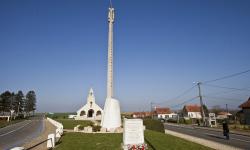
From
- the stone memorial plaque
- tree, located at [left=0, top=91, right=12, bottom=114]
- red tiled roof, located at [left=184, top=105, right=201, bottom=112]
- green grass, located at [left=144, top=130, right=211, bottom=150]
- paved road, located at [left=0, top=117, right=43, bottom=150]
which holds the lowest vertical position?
paved road, located at [left=0, top=117, right=43, bottom=150]

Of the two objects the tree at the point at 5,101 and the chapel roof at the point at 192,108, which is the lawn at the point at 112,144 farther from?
the tree at the point at 5,101

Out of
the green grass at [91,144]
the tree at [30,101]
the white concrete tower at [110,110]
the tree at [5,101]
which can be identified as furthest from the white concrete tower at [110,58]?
the tree at [30,101]

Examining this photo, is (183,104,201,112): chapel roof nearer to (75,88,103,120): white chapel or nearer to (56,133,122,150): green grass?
(75,88,103,120): white chapel

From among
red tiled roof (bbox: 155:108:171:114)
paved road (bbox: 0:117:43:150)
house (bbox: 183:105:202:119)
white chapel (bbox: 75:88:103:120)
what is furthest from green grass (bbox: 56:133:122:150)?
red tiled roof (bbox: 155:108:171:114)

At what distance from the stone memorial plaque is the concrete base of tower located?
12465 millimetres

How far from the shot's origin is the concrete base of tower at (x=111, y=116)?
24.7 meters

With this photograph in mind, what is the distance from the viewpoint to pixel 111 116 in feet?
81.8

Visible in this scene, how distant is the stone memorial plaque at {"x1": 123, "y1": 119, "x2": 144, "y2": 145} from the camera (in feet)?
39.1

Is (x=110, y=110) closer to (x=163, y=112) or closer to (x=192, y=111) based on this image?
(x=192, y=111)

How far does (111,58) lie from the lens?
27891 mm

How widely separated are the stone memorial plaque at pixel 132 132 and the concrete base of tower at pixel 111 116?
1246cm

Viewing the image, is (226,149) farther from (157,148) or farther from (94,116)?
(94,116)

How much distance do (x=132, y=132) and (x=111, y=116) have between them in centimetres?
1305

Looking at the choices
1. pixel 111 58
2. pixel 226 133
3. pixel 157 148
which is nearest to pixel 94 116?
pixel 111 58
